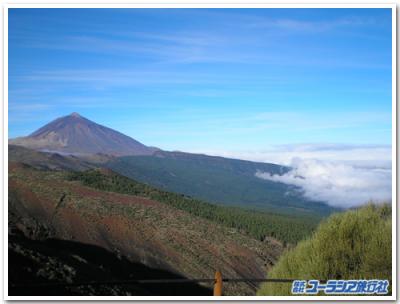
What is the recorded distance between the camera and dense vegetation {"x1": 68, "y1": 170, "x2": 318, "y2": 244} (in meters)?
32.8

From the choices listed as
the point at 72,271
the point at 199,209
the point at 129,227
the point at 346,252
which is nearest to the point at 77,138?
the point at 199,209

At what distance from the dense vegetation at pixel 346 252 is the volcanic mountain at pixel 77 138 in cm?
1845

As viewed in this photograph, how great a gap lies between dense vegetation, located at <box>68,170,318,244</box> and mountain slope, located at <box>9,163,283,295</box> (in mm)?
2358

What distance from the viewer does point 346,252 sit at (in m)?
10.3

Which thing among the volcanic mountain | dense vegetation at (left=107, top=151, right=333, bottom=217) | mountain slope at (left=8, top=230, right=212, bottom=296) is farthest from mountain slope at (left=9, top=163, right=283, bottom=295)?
dense vegetation at (left=107, top=151, right=333, bottom=217)

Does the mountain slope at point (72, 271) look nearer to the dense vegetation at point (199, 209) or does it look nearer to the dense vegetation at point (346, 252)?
the dense vegetation at point (346, 252)

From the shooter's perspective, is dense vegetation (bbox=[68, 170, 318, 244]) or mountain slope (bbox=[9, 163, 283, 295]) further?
dense vegetation (bbox=[68, 170, 318, 244])

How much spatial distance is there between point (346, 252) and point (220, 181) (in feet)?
337

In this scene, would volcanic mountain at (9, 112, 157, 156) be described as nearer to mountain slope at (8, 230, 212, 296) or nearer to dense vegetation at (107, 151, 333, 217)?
mountain slope at (8, 230, 212, 296)

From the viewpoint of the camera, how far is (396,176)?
9602 millimetres

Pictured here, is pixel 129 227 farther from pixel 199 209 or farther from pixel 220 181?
pixel 220 181
